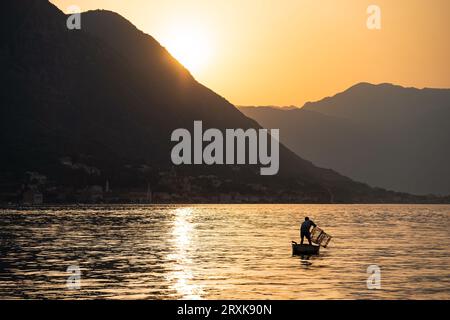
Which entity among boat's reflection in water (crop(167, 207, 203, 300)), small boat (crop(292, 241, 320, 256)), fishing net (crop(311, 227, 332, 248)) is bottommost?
boat's reflection in water (crop(167, 207, 203, 300))

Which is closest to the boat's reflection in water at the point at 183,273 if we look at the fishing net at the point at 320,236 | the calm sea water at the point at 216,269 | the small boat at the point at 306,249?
the calm sea water at the point at 216,269

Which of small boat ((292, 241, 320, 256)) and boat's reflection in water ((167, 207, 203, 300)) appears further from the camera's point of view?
small boat ((292, 241, 320, 256))

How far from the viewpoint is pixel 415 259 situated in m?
75.6

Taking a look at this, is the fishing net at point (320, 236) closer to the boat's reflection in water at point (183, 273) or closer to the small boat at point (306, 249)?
the small boat at point (306, 249)

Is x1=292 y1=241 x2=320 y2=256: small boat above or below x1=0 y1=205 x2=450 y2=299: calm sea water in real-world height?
above

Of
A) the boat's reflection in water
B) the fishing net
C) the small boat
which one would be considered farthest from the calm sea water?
the fishing net

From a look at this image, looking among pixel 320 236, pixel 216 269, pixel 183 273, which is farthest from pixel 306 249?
pixel 183 273

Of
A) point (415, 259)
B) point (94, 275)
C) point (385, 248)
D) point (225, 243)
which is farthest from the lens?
point (225, 243)

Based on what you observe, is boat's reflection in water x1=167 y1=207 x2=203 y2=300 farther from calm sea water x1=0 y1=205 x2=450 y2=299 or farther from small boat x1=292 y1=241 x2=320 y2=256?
small boat x1=292 y1=241 x2=320 y2=256

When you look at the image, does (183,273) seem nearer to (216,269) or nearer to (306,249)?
(216,269)
